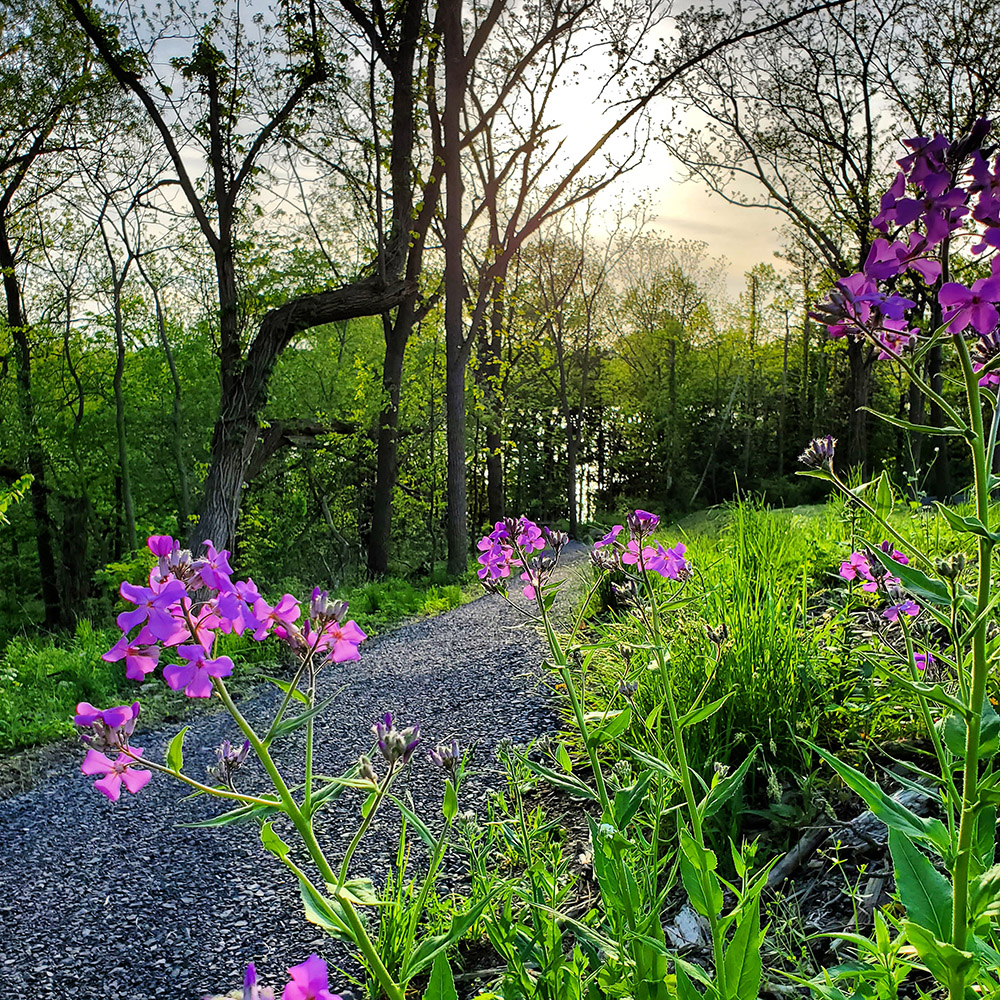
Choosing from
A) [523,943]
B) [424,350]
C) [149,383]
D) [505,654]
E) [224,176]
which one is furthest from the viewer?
[149,383]

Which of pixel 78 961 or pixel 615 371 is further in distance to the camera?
pixel 615 371

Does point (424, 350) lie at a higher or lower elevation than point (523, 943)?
higher

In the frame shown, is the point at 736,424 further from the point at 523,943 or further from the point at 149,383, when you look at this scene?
the point at 523,943

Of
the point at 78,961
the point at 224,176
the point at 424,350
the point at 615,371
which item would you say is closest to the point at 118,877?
the point at 78,961

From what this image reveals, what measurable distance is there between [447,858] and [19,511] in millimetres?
17060

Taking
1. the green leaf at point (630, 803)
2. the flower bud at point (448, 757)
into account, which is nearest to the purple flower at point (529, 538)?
the flower bud at point (448, 757)

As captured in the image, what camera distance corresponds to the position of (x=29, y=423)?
42.5ft

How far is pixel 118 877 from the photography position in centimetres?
278

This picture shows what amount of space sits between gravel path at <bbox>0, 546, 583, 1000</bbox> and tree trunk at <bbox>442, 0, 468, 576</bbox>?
5791mm

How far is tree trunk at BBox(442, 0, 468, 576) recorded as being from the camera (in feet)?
32.1

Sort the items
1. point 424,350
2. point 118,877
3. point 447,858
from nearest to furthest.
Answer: point 447,858 < point 118,877 < point 424,350

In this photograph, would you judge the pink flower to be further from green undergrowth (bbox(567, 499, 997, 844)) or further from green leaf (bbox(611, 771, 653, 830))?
green undergrowth (bbox(567, 499, 997, 844))

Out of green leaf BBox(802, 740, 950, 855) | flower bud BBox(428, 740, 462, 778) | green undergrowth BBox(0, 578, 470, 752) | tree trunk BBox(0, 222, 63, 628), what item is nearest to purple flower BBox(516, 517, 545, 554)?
flower bud BBox(428, 740, 462, 778)

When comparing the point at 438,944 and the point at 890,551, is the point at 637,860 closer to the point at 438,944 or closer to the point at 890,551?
the point at 890,551
